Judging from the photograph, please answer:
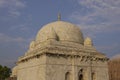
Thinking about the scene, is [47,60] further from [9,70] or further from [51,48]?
[9,70]

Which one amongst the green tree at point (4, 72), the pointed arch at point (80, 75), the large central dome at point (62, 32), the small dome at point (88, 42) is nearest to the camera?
the pointed arch at point (80, 75)

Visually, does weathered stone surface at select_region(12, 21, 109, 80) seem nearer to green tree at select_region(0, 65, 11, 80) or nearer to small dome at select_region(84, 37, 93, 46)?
small dome at select_region(84, 37, 93, 46)

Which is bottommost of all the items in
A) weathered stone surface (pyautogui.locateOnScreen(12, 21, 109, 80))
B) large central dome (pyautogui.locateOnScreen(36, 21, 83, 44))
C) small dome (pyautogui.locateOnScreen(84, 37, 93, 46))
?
weathered stone surface (pyautogui.locateOnScreen(12, 21, 109, 80))

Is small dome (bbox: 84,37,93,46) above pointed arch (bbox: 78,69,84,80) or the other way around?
above

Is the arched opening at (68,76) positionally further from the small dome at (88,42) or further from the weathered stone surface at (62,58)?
the small dome at (88,42)

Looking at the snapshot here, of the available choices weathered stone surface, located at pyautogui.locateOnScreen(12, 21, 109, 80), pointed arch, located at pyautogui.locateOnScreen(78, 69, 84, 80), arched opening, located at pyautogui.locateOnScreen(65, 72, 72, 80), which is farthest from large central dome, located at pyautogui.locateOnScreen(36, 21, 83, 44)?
arched opening, located at pyautogui.locateOnScreen(65, 72, 72, 80)

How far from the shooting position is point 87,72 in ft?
61.9

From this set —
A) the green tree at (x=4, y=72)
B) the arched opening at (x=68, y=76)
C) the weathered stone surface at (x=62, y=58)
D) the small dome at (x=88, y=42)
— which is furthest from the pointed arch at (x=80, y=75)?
the green tree at (x=4, y=72)

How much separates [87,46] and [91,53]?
114cm

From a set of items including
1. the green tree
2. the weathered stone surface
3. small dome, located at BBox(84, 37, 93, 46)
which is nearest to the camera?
the weathered stone surface

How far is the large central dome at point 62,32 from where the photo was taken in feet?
65.3

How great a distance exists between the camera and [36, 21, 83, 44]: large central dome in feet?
65.3

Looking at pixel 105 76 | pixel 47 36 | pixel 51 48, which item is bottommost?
pixel 105 76

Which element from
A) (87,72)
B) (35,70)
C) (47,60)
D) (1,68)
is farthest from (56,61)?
(1,68)
